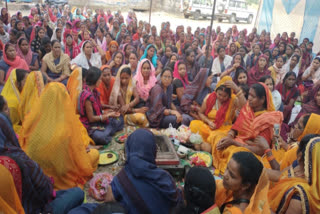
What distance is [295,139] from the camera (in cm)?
290

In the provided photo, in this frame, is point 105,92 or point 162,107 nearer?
point 162,107

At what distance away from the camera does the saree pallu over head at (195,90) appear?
468 centimetres

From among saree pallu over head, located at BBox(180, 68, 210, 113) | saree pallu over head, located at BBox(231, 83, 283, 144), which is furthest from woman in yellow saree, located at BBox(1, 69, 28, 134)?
saree pallu over head, located at BBox(231, 83, 283, 144)

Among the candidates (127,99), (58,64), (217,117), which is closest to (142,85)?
(127,99)

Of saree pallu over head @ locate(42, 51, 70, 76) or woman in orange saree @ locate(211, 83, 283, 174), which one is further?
saree pallu over head @ locate(42, 51, 70, 76)

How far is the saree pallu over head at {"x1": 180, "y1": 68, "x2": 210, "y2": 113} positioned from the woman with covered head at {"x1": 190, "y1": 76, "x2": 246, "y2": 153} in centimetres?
71

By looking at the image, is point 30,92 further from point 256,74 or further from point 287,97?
point 256,74

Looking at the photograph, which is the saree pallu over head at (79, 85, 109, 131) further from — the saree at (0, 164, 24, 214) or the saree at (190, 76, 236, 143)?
the saree at (0, 164, 24, 214)

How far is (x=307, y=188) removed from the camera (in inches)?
74.0

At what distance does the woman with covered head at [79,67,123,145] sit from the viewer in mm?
3518

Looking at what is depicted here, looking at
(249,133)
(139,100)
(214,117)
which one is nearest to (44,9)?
(139,100)

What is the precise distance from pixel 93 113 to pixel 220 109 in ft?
A: 6.85

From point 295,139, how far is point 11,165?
305cm

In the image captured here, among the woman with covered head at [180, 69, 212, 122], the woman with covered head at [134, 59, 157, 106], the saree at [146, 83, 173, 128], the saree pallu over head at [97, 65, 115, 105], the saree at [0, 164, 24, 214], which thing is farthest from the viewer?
the woman with covered head at [134, 59, 157, 106]
